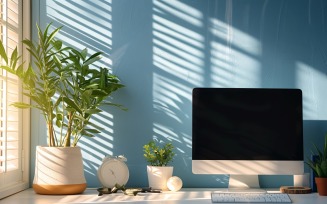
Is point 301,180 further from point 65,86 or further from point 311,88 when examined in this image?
point 65,86

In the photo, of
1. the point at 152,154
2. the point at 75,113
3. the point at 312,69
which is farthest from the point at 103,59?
the point at 312,69

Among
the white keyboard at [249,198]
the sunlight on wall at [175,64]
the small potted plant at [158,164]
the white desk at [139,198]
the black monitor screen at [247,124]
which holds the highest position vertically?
the sunlight on wall at [175,64]

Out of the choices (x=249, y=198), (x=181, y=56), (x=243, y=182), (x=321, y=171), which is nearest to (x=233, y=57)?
(x=181, y=56)

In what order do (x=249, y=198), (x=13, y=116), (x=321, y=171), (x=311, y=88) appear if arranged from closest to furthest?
(x=249, y=198)
(x=321, y=171)
(x=13, y=116)
(x=311, y=88)

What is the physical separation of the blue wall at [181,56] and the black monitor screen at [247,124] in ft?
0.87

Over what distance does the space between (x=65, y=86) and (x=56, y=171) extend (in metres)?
0.44

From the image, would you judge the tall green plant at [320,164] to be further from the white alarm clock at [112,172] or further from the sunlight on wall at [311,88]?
the white alarm clock at [112,172]

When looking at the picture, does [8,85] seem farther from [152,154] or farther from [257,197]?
[257,197]

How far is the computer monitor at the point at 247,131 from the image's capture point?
283 cm

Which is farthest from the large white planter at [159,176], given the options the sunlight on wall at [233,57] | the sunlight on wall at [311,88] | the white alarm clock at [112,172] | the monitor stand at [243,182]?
the sunlight on wall at [311,88]

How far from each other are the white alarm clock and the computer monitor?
39 cm

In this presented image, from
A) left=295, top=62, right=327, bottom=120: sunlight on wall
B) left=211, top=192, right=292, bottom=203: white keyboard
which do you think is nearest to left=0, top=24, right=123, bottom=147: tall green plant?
left=211, top=192, right=292, bottom=203: white keyboard

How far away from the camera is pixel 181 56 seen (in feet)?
10.3

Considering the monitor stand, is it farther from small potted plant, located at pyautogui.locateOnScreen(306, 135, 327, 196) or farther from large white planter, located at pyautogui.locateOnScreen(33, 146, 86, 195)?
large white planter, located at pyautogui.locateOnScreen(33, 146, 86, 195)
